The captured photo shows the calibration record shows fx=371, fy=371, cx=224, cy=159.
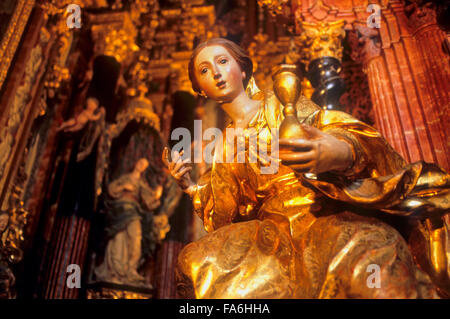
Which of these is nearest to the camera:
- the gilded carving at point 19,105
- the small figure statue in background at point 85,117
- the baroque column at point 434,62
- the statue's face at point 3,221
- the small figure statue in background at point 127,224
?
the baroque column at point 434,62

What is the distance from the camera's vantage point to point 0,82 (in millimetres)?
3572

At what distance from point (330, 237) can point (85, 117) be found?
163 inches

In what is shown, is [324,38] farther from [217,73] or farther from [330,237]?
[330,237]

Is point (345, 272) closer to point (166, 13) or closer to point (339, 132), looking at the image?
point (339, 132)

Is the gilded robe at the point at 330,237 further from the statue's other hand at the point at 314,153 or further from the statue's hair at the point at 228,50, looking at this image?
the statue's hair at the point at 228,50

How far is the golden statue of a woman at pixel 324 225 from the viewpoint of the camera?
1.23 metres

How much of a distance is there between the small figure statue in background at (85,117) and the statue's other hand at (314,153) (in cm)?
393

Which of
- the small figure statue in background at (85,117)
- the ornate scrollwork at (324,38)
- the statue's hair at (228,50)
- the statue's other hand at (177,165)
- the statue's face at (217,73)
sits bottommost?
the statue's other hand at (177,165)

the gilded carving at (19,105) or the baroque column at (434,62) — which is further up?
the gilded carving at (19,105)

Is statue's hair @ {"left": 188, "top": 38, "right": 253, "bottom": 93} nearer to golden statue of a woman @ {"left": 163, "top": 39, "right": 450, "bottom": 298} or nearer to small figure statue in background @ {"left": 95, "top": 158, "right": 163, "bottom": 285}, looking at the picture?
golden statue of a woman @ {"left": 163, "top": 39, "right": 450, "bottom": 298}

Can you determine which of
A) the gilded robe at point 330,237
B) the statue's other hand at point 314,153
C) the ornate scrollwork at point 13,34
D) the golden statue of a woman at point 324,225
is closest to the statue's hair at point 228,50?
the golden statue of a woman at point 324,225

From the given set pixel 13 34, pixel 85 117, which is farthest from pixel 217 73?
pixel 85 117

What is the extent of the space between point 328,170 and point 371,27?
212 cm
